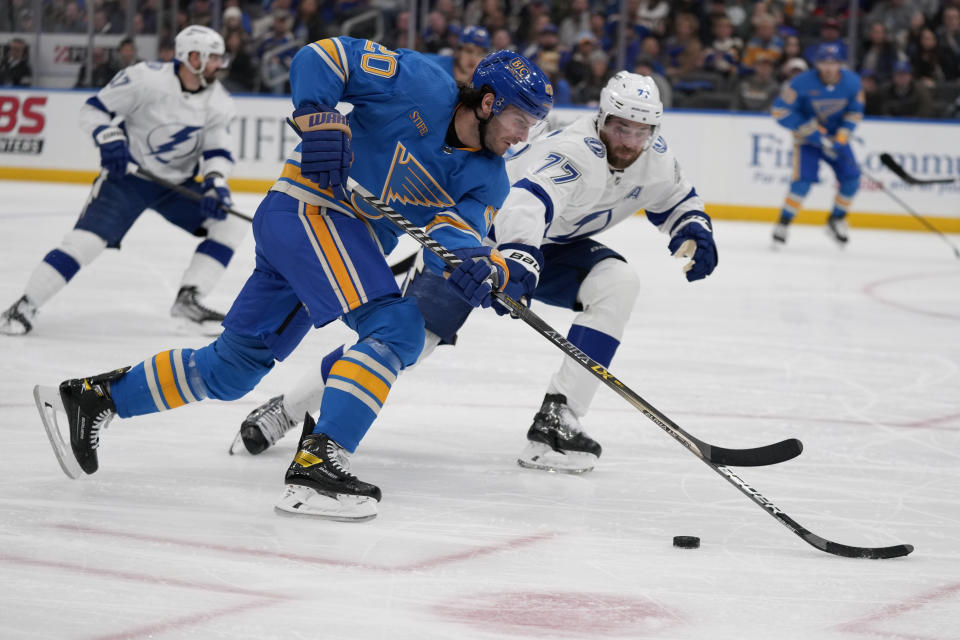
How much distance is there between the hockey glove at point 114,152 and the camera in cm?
488

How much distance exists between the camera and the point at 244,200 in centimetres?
1006

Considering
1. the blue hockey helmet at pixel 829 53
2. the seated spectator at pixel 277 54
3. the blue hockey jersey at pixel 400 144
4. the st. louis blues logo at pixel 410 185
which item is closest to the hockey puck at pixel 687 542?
the blue hockey jersey at pixel 400 144

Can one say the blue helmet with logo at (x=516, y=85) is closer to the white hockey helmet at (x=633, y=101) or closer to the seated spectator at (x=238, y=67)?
the white hockey helmet at (x=633, y=101)

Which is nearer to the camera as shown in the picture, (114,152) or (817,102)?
(114,152)

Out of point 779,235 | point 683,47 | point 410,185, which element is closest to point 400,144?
point 410,185

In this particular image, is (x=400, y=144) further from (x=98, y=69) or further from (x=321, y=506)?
(x=98, y=69)

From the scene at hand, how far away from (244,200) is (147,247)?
101 inches

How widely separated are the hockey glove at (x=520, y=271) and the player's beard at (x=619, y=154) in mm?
414

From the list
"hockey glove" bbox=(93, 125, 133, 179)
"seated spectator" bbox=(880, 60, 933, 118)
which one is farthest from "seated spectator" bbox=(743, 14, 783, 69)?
"hockey glove" bbox=(93, 125, 133, 179)

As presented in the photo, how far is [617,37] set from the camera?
10836 mm

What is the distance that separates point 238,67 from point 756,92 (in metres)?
4.43

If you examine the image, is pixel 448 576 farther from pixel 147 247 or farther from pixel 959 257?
pixel 959 257

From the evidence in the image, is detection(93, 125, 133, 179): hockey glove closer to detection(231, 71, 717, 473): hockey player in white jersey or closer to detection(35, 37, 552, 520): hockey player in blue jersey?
detection(231, 71, 717, 473): hockey player in white jersey

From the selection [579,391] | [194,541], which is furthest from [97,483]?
[579,391]
